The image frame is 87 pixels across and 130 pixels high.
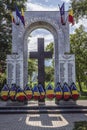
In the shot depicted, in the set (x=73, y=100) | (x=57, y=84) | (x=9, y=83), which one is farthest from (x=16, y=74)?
(x=73, y=100)

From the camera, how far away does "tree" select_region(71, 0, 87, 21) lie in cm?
1714

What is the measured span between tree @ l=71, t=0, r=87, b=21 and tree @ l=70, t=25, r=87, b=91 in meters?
19.5

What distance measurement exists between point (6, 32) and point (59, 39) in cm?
1015

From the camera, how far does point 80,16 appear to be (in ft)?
60.6

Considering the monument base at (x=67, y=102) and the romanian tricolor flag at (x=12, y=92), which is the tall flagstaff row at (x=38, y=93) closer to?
the romanian tricolor flag at (x=12, y=92)

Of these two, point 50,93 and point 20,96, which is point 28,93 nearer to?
point 20,96

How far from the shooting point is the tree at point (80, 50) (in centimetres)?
3844

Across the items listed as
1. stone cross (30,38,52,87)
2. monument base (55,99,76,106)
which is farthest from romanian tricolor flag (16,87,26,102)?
monument base (55,99,76,106)

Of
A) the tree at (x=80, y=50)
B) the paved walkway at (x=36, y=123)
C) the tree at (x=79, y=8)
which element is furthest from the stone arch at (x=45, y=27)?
the tree at (x=80, y=50)

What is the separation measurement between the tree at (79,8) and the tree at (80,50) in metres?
19.5

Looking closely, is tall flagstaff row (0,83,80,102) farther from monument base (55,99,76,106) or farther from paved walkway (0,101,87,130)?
paved walkway (0,101,87,130)

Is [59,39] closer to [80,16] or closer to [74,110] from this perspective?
[80,16]

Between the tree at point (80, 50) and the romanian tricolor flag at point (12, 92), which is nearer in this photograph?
the romanian tricolor flag at point (12, 92)

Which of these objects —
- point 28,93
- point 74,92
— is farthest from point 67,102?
point 28,93
